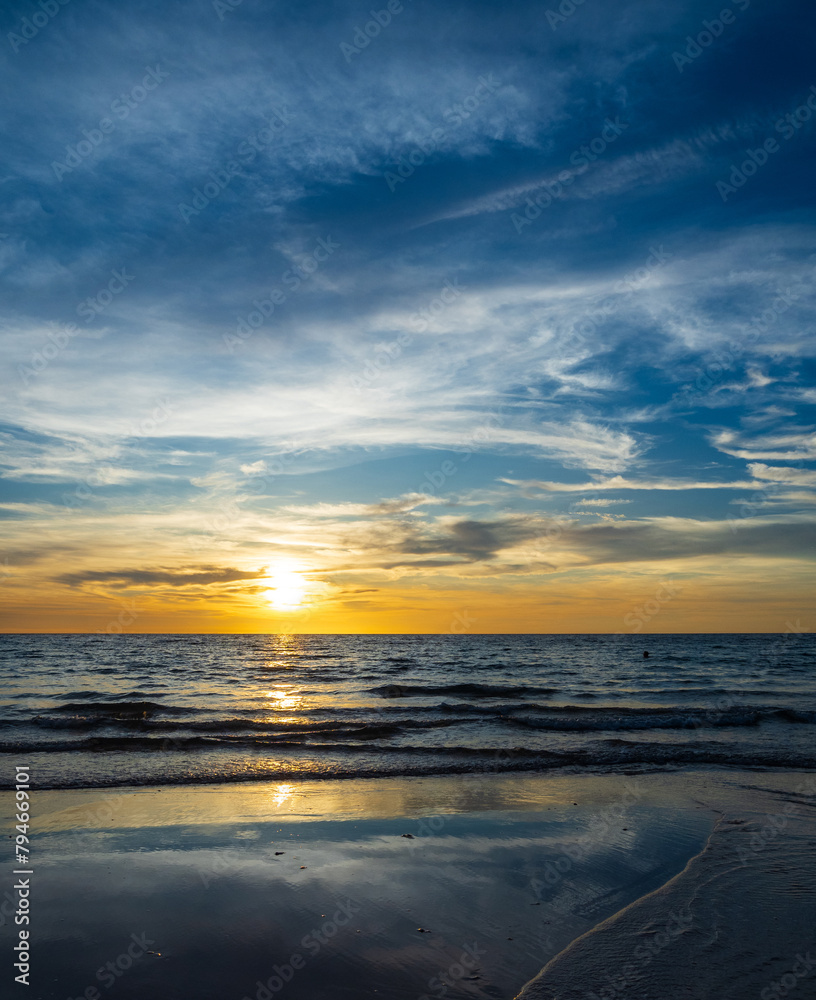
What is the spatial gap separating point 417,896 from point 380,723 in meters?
16.9

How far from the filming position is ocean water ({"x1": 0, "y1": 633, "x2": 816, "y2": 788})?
15.7m

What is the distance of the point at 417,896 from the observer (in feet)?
24.1

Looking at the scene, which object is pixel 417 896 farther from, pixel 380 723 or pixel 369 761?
pixel 380 723

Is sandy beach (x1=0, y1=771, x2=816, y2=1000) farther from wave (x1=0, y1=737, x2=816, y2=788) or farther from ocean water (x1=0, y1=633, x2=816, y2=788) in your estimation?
ocean water (x1=0, y1=633, x2=816, y2=788)

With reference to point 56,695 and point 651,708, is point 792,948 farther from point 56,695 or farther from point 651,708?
point 56,695

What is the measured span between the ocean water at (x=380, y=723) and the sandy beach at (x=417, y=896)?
11.4 ft

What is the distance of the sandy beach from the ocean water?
3.46m

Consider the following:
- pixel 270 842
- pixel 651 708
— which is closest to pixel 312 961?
pixel 270 842

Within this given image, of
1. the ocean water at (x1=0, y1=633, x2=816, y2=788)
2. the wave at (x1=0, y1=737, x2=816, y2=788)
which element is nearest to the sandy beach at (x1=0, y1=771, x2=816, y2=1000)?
the wave at (x1=0, y1=737, x2=816, y2=788)

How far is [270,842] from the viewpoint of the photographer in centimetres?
931

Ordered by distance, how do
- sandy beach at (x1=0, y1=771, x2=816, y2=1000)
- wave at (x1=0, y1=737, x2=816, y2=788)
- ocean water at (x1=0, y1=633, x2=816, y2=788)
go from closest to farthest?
sandy beach at (x1=0, y1=771, x2=816, y2=1000)
wave at (x1=0, y1=737, x2=816, y2=788)
ocean water at (x1=0, y1=633, x2=816, y2=788)

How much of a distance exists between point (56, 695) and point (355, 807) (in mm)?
27019

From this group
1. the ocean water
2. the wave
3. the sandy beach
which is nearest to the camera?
the sandy beach

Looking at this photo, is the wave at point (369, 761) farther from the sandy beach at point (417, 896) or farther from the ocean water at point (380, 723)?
the sandy beach at point (417, 896)
